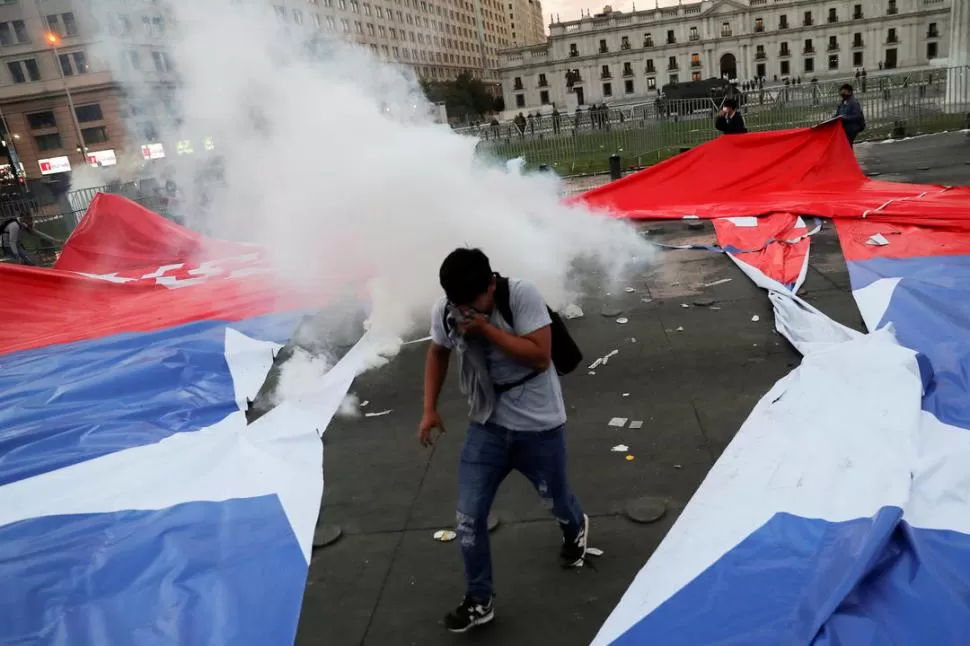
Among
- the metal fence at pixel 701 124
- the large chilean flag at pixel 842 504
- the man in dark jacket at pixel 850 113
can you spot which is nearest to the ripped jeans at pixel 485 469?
the large chilean flag at pixel 842 504

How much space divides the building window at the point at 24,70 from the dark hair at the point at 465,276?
1666 inches

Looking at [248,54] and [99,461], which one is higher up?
[248,54]

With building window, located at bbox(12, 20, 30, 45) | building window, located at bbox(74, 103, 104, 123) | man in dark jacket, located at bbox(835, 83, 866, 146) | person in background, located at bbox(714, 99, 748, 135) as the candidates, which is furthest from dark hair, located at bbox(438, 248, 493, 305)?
building window, located at bbox(74, 103, 104, 123)

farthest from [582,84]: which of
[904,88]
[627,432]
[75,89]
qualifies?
[627,432]

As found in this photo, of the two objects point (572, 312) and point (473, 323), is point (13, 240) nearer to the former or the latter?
point (572, 312)

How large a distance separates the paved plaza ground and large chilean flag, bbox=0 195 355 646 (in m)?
0.27

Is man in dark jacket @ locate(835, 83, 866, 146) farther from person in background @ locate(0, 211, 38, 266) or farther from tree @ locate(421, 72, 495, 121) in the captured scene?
tree @ locate(421, 72, 495, 121)

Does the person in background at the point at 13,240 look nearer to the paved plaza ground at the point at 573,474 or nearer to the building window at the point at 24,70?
the paved plaza ground at the point at 573,474

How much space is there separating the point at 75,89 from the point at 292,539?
40.4 m

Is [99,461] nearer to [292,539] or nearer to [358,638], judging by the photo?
[292,539]

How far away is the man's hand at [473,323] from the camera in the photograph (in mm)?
2412

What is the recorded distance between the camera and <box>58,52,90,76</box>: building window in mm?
31284

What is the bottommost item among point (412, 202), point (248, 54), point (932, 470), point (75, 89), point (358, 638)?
point (358, 638)

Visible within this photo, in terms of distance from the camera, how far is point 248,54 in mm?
8750
